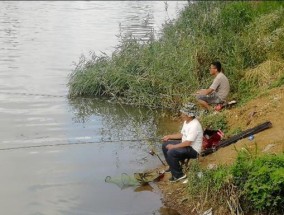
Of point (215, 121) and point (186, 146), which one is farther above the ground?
point (186, 146)

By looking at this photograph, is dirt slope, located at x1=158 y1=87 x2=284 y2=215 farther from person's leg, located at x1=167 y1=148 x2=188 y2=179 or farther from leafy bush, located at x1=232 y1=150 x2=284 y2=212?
leafy bush, located at x1=232 y1=150 x2=284 y2=212

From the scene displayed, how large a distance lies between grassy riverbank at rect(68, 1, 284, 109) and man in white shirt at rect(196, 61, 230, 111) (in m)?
0.51

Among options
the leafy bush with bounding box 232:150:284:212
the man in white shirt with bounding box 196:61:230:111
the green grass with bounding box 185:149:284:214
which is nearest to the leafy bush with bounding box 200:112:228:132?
the man in white shirt with bounding box 196:61:230:111

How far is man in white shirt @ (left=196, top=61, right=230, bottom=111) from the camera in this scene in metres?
12.0

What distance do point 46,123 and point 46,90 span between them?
3.52 meters

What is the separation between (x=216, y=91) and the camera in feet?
39.9

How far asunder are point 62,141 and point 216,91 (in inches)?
146

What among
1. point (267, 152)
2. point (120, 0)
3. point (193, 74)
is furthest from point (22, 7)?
point (267, 152)

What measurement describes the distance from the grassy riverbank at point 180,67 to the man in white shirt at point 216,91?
1.68 ft

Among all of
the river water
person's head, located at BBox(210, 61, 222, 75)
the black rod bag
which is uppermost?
person's head, located at BBox(210, 61, 222, 75)

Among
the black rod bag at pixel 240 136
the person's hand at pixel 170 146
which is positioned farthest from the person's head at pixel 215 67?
the person's hand at pixel 170 146

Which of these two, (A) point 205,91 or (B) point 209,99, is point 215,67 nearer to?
(A) point 205,91

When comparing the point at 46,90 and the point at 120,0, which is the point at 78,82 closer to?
the point at 46,90

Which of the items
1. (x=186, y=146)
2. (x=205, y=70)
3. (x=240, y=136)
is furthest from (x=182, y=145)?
(x=205, y=70)
